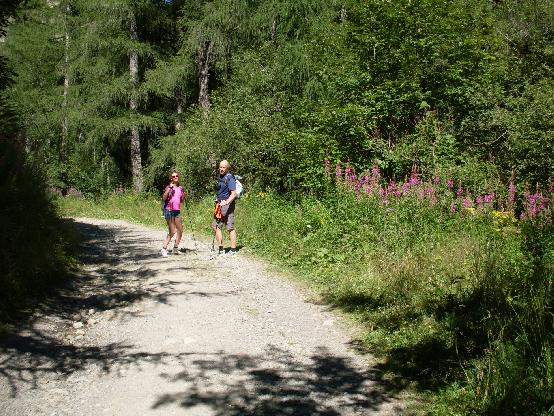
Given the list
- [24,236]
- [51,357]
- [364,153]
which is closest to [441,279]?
[51,357]

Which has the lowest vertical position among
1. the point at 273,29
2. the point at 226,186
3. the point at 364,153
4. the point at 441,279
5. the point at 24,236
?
the point at 441,279

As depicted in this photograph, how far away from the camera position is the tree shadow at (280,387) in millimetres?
3896

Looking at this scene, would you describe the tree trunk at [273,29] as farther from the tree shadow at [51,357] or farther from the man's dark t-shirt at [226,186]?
the tree shadow at [51,357]

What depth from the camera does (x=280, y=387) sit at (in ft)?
14.0

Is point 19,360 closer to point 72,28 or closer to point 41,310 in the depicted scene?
point 41,310

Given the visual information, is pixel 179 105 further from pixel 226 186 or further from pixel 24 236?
pixel 24 236

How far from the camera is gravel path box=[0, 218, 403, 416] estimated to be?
3961mm

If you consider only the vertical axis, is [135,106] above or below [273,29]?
below

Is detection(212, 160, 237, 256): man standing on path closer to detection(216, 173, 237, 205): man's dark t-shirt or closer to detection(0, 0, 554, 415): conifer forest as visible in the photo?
detection(216, 173, 237, 205): man's dark t-shirt

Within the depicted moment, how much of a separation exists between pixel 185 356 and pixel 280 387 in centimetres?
119

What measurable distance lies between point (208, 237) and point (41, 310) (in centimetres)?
766

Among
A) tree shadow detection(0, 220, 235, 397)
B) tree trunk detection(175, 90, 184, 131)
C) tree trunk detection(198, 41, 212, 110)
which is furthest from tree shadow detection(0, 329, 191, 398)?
tree trunk detection(175, 90, 184, 131)

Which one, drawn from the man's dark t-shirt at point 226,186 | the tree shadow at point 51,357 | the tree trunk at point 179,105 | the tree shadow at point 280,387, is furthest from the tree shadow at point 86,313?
the tree trunk at point 179,105

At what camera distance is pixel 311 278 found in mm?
8172
